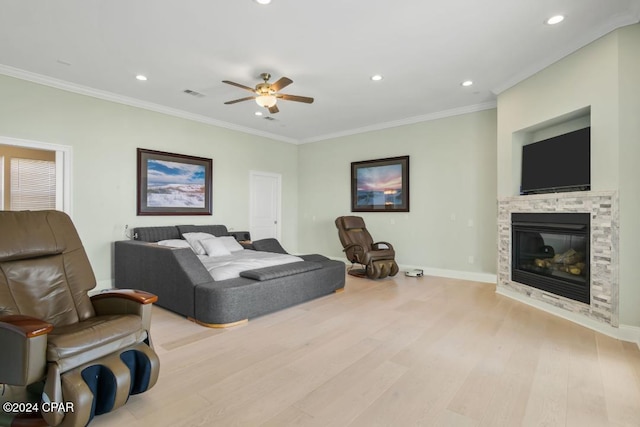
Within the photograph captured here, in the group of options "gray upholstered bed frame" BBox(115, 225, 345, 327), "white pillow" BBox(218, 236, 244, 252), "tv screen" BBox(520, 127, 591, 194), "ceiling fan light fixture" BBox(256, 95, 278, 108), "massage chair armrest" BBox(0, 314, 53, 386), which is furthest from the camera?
"white pillow" BBox(218, 236, 244, 252)

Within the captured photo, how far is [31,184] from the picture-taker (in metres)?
6.02

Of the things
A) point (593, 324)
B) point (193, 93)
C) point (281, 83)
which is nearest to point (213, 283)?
point (281, 83)

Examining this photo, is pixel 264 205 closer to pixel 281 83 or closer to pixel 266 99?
pixel 266 99

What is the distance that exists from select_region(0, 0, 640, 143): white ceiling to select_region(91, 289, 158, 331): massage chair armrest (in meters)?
2.36

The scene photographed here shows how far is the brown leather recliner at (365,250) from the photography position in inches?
211

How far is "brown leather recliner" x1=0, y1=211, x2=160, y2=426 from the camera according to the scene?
1606mm

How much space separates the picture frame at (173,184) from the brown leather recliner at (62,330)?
2.91 m

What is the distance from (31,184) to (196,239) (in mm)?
3740

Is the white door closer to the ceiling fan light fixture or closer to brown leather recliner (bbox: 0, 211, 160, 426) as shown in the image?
the ceiling fan light fixture

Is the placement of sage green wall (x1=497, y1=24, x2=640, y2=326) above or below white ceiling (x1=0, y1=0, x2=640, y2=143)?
below

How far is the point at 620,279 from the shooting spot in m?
2.98

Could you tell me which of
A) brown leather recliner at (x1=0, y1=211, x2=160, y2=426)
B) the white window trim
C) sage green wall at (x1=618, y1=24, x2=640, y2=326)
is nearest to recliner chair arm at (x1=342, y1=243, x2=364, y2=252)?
sage green wall at (x1=618, y1=24, x2=640, y2=326)

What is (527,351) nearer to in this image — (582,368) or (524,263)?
(582,368)

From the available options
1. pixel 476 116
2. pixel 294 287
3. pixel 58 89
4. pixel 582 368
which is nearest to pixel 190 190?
pixel 58 89
